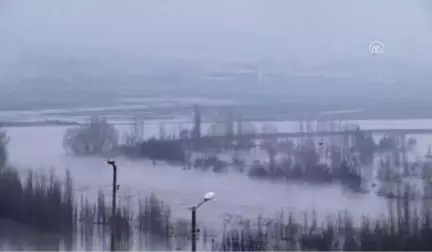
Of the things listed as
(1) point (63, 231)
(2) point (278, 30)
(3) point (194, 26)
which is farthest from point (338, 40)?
(1) point (63, 231)

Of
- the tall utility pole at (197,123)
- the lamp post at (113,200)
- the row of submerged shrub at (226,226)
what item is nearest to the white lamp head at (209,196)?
the row of submerged shrub at (226,226)

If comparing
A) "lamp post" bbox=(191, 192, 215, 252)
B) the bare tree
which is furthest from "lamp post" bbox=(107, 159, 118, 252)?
the bare tree

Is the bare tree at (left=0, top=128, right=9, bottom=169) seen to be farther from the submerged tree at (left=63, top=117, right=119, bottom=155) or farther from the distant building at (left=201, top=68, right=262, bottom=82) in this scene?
the distant building at (left=201, top=68, right=262, bottom=82)

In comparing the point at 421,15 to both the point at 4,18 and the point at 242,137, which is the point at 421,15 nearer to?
the point at 242,137

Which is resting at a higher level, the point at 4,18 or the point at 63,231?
the point at 4,18

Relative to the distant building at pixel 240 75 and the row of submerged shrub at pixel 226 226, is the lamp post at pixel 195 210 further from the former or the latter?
the distant building at pixel 240 75

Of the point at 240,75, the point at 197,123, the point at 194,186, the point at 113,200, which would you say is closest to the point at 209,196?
the point at 194,186
